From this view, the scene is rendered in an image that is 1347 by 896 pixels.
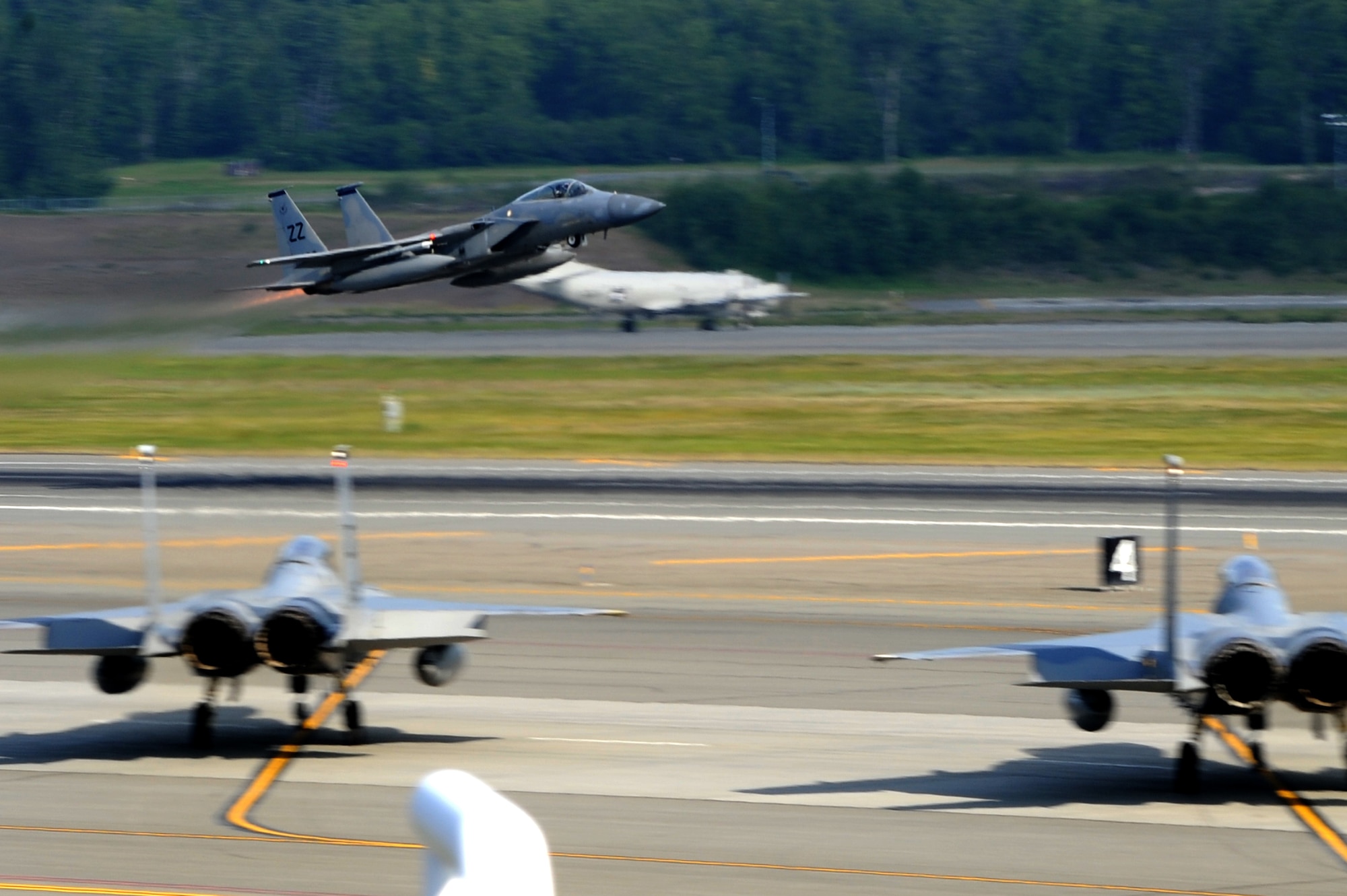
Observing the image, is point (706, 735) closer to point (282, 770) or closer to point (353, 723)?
point (353, 723)

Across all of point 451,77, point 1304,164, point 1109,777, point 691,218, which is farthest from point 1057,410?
point 451,77

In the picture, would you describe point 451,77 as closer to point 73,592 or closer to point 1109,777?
point 73,592

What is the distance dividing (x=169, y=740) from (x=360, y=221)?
38.3m

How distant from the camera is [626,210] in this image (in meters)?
53.4

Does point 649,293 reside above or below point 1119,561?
above

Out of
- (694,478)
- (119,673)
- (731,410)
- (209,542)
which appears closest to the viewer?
(119,673)

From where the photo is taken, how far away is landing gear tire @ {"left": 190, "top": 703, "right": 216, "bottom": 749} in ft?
60.2

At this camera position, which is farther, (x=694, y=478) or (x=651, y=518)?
(x=694, y=478)

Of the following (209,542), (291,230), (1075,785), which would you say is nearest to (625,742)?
(1075,785)

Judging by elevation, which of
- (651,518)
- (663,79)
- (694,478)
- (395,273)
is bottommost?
(694,478)

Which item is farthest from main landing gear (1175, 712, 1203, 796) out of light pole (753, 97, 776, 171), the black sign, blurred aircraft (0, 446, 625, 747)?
light pole (753, 97, 776, 171)

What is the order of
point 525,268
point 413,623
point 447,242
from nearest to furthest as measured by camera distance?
point 413,623
point 447,242
point 525,268

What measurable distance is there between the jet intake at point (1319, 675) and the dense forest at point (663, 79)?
108449 millimetres

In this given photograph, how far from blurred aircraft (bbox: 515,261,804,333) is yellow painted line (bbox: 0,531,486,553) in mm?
51221
